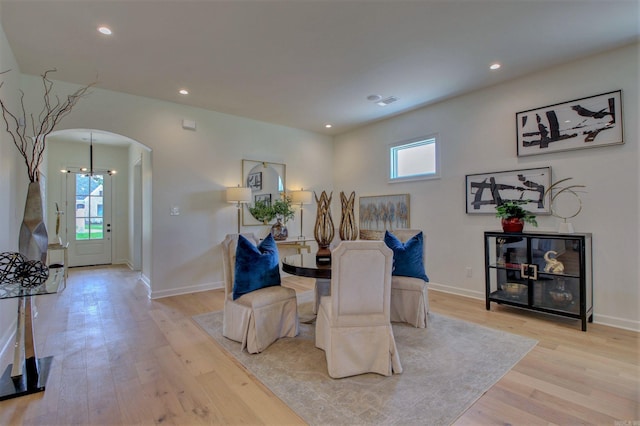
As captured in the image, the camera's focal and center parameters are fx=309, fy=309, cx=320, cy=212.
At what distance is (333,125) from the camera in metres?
5.66

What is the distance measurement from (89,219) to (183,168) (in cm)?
414

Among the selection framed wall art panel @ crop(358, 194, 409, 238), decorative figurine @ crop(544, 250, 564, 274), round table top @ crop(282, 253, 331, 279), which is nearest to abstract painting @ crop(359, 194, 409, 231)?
framed wall art panel @ crop(358, 194, 409, 238)

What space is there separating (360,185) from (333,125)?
3.99 ft

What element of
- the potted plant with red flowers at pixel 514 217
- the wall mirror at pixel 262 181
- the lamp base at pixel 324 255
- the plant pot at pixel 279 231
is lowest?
the lamp base at pixel 324 255

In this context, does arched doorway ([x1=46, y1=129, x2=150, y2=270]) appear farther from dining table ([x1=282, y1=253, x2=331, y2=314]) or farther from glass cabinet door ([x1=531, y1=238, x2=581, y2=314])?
glass cabinet door ([x1=531, y1=238, x2=581, y2=314])

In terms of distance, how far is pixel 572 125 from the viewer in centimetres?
336

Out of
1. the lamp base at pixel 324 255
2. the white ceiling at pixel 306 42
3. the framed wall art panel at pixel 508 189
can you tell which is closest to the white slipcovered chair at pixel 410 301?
the lamp base at pixel 324 255

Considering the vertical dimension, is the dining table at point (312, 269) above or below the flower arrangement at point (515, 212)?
below

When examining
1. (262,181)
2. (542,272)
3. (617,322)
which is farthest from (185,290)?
(617,322)

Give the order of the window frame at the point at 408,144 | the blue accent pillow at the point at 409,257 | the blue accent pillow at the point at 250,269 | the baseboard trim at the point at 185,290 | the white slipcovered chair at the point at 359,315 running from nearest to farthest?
the white slipcovered chair at the point at 359,315 → the blue accent pillow at the point at 250,269 → the blue accent pillow at the point at 409,257 → the baseboard trim at the point at 185,290 → the window frame at the point at 408,144

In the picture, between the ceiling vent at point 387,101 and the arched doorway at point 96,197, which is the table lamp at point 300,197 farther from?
the arched doorway at point 96,197

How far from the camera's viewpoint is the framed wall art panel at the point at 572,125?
312 centimetres

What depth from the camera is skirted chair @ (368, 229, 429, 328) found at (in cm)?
314

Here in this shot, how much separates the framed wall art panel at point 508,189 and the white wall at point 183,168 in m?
3.36
